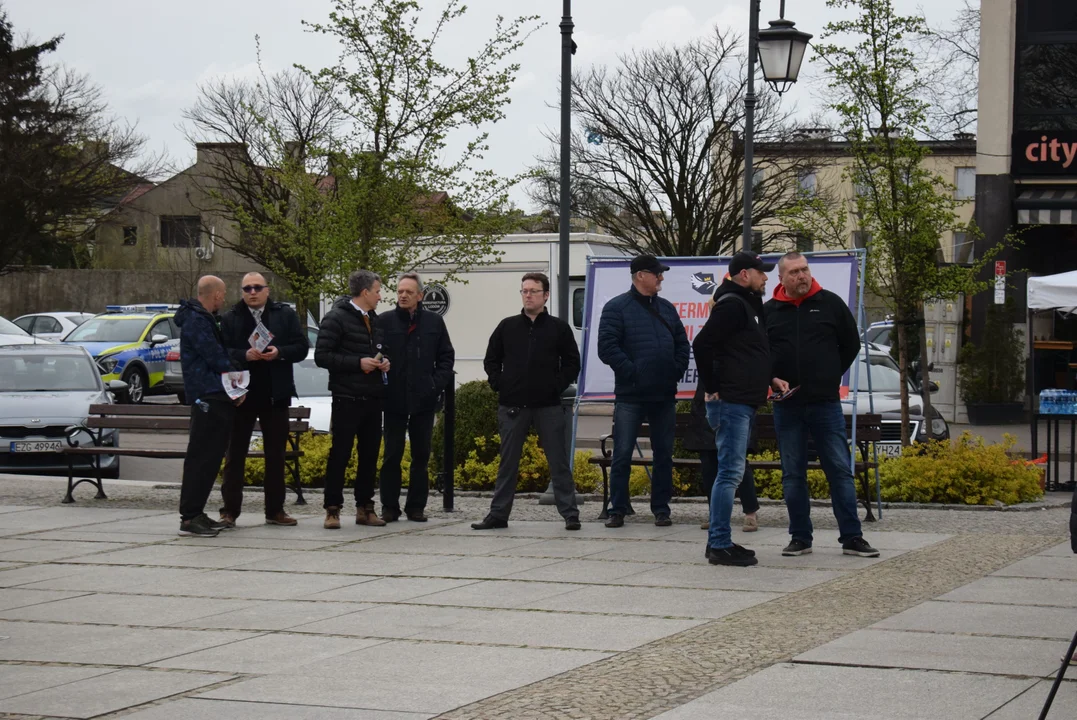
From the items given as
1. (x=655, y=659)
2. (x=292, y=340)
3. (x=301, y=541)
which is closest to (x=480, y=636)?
(x=655, y=659)

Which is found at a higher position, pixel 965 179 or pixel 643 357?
pixel 965 179

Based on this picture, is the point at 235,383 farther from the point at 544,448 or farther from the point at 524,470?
the point at 524,470

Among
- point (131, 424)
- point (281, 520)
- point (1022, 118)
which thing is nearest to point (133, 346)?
point (131, 424)

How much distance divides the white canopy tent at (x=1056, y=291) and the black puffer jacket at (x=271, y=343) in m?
7.85

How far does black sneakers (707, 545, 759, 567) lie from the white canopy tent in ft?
23.1

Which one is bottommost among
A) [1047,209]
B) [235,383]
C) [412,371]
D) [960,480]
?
[960,480]

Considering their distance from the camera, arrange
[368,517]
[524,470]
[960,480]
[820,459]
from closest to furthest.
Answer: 1. [820,459]
2. [368,517]
3. [960,480]
4. [524,470]

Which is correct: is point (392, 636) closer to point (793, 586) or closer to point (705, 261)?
point (793, 586)

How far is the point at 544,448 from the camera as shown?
35.5 feet

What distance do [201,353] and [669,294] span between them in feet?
13.7

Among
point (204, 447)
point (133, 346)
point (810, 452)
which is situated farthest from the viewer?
point (133, 346)

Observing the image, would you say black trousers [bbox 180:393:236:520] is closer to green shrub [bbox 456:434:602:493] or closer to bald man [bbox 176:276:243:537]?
bald man [bbox 176:276:243:537]

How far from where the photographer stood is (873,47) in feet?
52.7

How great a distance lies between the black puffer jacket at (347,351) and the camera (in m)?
10.7
